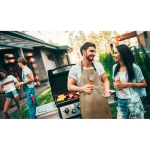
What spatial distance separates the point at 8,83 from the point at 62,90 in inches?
36.8

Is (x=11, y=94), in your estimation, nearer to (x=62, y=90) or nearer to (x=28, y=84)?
(x=28, y=84)

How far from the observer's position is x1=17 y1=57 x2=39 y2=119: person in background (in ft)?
9.01

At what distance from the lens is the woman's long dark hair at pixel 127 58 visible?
2.34 m

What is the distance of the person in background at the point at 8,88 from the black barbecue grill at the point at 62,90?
24.9 inches

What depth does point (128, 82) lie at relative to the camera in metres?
2.37

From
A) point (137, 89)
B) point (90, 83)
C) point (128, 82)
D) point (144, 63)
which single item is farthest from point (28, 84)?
point (144, 63)

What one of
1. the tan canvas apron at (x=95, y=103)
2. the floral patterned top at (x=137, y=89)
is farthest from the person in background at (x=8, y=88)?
the floral patterned top at (x=137, y=89)

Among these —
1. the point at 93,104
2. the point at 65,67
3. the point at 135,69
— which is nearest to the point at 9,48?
the point at 65,67

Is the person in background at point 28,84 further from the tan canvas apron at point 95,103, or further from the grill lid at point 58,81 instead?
the tan canvas apron at point 95,103

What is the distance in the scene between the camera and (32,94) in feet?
9.14

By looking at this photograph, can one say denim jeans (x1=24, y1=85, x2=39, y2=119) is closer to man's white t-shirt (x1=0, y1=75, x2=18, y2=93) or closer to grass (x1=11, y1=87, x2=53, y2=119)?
grass (x1=11, y1=87, x2=53, y2=119)

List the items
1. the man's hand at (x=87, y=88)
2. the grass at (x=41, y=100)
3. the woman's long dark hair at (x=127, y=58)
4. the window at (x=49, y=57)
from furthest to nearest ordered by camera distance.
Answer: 1. the window at (x=49, y=57)
2. the grass at (x=41, y=100)
3. the woman's long dark hair at (x=127, y=58)
4. the man's hand at (x=87, y=88)
